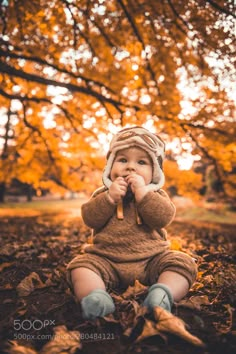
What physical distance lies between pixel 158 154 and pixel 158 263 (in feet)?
2.80

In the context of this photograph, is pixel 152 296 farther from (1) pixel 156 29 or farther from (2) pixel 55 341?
(1) pixel 156 29

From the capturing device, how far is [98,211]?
211cm

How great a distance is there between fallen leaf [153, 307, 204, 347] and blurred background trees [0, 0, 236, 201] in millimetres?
3573

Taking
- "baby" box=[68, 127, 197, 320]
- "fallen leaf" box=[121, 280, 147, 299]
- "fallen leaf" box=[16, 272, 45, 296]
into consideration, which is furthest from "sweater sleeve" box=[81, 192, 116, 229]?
"fallen leaf" box=[16, 272, 45, 296]

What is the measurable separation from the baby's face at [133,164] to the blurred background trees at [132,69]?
8.37 feet

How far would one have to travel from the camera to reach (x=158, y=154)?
228cm

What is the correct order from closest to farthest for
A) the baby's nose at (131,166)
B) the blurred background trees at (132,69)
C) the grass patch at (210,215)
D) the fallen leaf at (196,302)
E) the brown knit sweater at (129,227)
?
the fallen leaf at (196,302) < the brown knit sweater at (129,227) < the baby's nose at (131,166) < the blurred background trees at (132,69) < the grass patch at (210,215)

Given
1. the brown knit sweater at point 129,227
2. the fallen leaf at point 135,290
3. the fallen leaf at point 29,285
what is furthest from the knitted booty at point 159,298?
the fallen leaf at point 29,285

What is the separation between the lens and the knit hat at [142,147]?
220 centimetres

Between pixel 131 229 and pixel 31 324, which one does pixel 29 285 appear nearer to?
pixel 31 324

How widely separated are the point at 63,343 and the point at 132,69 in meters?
5.31

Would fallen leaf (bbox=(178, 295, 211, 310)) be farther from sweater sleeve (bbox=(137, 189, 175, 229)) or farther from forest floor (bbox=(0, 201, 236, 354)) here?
sweater sleeve (bbox=(137, 189, 175, 229))

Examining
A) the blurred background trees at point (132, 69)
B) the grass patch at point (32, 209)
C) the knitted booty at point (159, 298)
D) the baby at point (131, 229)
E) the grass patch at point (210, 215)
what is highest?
the blurred background trees at point (132, 69)

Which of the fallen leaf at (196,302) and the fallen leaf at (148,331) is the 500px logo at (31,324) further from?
the fallen leaf at (196,302)
